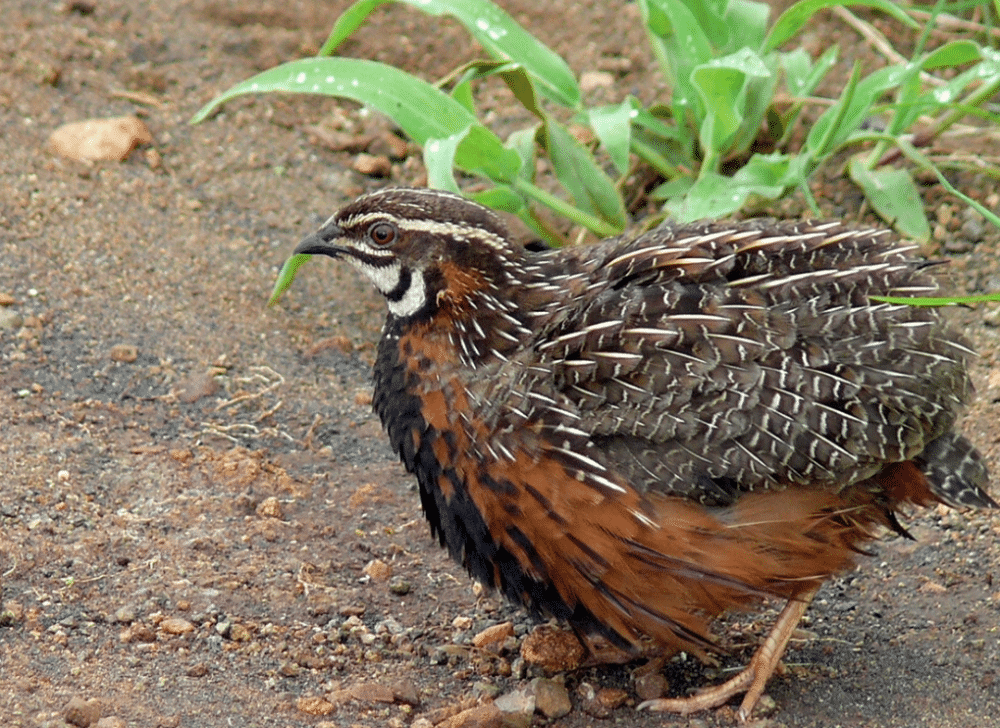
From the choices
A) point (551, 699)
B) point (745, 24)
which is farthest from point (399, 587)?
point (745, 24)

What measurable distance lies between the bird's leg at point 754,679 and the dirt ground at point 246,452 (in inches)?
2.1

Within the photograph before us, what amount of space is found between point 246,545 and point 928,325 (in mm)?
2683

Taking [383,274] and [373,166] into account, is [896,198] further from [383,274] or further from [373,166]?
[383,274]

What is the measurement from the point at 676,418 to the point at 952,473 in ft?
3.32

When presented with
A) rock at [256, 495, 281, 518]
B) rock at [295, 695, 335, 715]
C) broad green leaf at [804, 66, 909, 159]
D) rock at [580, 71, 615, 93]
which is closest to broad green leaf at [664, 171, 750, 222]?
broad green leaf at [804, 66, 909, 159]

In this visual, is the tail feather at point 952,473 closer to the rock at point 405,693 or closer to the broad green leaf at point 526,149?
the rock at point 405,693

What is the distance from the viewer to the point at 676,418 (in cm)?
433

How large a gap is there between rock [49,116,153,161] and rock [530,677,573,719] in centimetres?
418

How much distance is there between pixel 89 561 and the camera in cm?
496

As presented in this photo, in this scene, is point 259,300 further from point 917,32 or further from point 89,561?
point 917,32

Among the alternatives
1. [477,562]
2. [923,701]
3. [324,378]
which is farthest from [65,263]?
[923,701]

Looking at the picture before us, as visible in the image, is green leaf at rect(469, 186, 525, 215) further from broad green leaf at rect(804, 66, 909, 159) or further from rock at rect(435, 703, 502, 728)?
rock at rect(435, 703, 502, 728)

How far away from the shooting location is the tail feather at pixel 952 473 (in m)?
4.54

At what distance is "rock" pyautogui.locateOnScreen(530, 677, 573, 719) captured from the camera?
180 inches
